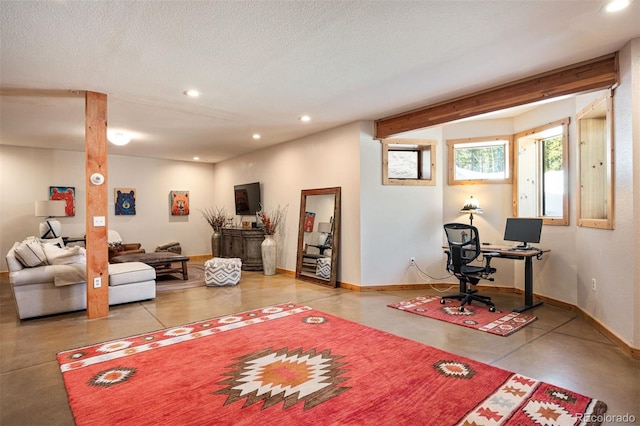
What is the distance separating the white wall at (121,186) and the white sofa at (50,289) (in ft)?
11.2

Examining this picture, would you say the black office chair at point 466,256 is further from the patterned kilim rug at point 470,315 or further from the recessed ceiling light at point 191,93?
the recessed ceiling light at point 191,93

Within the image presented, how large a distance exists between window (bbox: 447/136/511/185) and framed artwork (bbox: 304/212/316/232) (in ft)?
8.22

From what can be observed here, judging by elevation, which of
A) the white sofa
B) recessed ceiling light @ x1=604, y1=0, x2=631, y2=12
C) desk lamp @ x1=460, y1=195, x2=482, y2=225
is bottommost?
the white sofa

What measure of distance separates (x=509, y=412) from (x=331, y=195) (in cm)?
443

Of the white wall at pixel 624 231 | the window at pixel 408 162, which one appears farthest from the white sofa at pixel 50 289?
the white wall at pixel 624 231

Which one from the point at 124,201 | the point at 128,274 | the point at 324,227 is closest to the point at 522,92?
the point at 324,227

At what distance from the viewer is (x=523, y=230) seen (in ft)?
→ 15.8

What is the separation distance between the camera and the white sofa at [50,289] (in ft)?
13.4

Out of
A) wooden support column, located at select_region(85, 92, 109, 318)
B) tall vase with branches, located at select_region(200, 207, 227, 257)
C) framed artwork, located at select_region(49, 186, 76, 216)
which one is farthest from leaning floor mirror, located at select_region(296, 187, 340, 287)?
framed artwork, located at select_region(49, 186, 76, 216)

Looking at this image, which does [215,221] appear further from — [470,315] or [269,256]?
[470,315]

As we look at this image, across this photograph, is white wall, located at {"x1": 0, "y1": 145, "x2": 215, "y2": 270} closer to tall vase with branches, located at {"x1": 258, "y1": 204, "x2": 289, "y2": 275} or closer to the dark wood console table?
the dark wood console table

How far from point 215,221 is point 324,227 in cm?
390

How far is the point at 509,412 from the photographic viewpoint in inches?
84.0

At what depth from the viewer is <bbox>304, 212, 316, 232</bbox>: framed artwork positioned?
6520 millimetres
